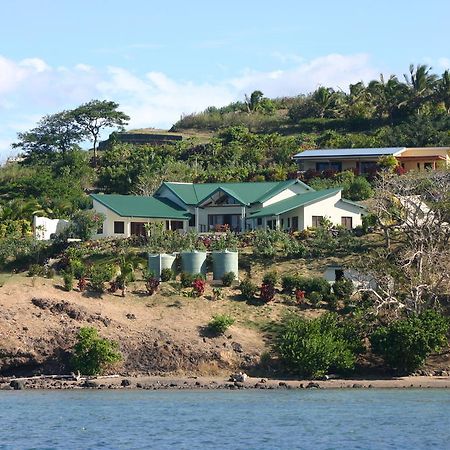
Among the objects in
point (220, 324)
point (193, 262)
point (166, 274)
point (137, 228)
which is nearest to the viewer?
point (220, 324)

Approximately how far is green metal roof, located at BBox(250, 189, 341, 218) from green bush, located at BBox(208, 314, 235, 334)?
16.8 m

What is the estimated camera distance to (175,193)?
292ft

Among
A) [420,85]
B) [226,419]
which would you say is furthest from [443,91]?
[226,419]

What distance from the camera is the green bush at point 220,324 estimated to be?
65.4 meters

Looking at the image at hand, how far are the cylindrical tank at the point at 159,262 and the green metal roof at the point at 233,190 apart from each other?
13998 mm

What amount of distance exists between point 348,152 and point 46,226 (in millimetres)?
27942

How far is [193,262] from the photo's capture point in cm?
7262

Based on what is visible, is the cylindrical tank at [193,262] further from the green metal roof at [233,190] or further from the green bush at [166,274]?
the green metal roof at [233,190]

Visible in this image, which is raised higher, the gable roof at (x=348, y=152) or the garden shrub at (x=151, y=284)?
the gable roof at (x=348, y=152)

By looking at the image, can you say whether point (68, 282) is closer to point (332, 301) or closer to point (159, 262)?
point (159, 262)

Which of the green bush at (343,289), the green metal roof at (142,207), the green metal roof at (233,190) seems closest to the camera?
the green bush at (343,289)

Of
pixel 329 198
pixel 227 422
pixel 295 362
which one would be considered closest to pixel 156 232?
pixel 329 198

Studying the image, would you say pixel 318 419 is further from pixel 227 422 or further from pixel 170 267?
pixel 170 267

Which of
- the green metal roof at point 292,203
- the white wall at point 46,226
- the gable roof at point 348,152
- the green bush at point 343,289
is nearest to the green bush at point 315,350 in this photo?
the green bush at point 343,289
